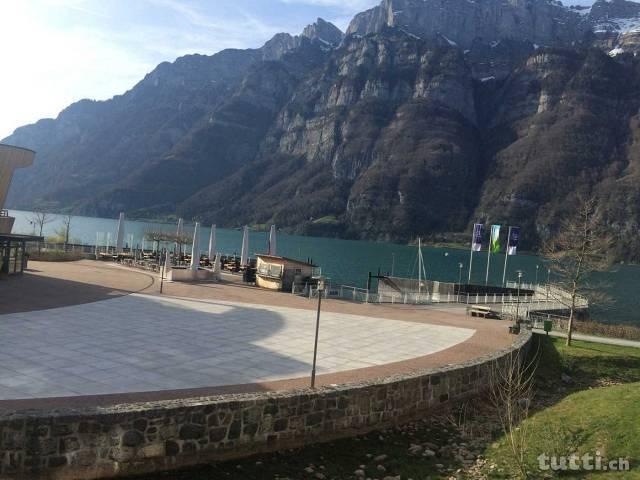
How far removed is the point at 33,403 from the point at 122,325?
30.0 ft

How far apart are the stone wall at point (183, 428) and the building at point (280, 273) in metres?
22.7

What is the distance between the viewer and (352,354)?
59.8ft

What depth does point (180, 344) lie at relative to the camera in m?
17.8

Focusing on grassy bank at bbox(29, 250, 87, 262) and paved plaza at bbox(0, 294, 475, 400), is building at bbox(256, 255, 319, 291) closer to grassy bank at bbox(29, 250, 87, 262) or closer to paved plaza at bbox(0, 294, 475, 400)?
paved plaza at bbox(0, 294, 475, 400)

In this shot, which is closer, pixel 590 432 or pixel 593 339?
pixel 590 432

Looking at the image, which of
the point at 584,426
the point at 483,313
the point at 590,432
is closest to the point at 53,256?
the point at 483,313

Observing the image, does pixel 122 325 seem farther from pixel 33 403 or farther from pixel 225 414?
pixel 225 414

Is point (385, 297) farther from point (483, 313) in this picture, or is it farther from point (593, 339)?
point (593, 339)

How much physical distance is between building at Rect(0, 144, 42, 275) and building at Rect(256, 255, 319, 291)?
47.9ft

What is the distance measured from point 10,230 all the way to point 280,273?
18.5 m

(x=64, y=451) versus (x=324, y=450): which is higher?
(x=64, y=451)

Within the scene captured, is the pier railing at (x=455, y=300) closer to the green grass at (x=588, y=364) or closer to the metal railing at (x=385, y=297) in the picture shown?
the metal railing at (x=385, y=297)

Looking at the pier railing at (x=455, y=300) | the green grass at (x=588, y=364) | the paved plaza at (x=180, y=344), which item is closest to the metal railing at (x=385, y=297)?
the pier railing at (x=455, y=300)

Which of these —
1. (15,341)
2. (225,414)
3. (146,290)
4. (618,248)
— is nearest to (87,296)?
(146,290)
